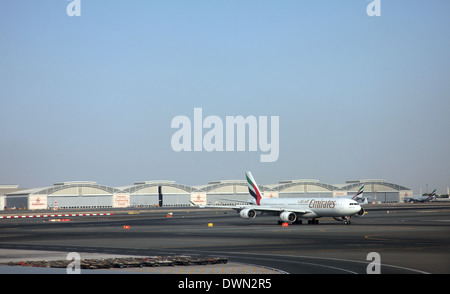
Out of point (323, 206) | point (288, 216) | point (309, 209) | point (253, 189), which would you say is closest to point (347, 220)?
point (323, 206)

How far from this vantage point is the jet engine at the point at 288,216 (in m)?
89.7

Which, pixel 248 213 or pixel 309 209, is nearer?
pixel 309 209

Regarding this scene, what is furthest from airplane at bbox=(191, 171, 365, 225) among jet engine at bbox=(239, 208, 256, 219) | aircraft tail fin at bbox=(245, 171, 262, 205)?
aircraft tail fin at bbox=(245, 171, 262, 205)

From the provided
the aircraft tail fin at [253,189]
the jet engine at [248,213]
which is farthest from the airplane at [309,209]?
the aircraft tail fin at [253,189]

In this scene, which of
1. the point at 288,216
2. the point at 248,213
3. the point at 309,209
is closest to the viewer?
the point at 288,216

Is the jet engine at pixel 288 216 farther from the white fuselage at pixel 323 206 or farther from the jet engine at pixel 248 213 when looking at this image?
the jet engine at pixel 248 213

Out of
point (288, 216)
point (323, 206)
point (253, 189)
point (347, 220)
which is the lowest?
point (347, 220)

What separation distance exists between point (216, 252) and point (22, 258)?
1320cm

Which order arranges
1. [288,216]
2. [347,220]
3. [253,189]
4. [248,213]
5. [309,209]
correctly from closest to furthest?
[347,220] → [288,216] → [309,209] → [248,213] → [253,189]

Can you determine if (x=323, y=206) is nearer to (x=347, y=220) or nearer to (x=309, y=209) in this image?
(x=309, y=209)

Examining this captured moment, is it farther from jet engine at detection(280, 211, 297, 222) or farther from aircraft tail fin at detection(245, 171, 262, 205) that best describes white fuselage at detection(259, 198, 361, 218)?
aircraft tail fin at detection(245, 171, 262, 205)

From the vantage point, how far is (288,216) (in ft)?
295
